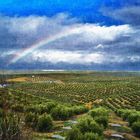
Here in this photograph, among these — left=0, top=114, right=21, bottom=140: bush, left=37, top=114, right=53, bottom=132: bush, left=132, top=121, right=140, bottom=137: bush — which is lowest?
left=132, top=121, right=140, bottom=137: bush

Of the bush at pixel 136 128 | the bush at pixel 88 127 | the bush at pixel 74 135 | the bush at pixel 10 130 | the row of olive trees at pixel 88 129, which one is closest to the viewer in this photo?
the bush at pixel 10 130

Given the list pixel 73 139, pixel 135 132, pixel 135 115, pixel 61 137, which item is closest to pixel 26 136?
pixel 73 139

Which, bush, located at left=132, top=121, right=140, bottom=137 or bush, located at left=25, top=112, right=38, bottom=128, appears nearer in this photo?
bush, located at left=25, top=112, right=38, bottom=128

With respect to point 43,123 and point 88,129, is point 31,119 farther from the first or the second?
point 88,129

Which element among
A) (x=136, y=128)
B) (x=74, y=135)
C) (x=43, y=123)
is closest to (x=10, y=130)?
(x=74, y=135)

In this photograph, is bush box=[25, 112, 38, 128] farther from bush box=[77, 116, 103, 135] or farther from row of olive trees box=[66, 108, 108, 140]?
bush box=[77, 116, 103, 135]

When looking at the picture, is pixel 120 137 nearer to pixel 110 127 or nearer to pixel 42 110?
pixel 110 127

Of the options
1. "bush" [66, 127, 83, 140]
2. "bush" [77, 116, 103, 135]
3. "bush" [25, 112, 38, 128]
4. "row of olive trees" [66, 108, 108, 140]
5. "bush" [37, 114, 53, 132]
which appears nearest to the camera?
"bush" [66, 127, 83, 140]

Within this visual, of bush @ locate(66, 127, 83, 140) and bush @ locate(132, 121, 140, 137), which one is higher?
bush @ locate(66, 127, 83, 140)

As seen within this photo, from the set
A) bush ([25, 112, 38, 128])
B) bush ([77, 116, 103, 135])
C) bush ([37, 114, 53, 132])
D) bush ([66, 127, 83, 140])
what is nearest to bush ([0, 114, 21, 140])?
bush ([66, 127, 83, 140])

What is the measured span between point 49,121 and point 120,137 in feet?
16.2

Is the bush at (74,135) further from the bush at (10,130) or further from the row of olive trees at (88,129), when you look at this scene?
the bush at (10,130)

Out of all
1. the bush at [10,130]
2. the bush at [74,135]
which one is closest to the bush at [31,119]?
the bush at [74,135]

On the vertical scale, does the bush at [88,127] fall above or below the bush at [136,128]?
above
